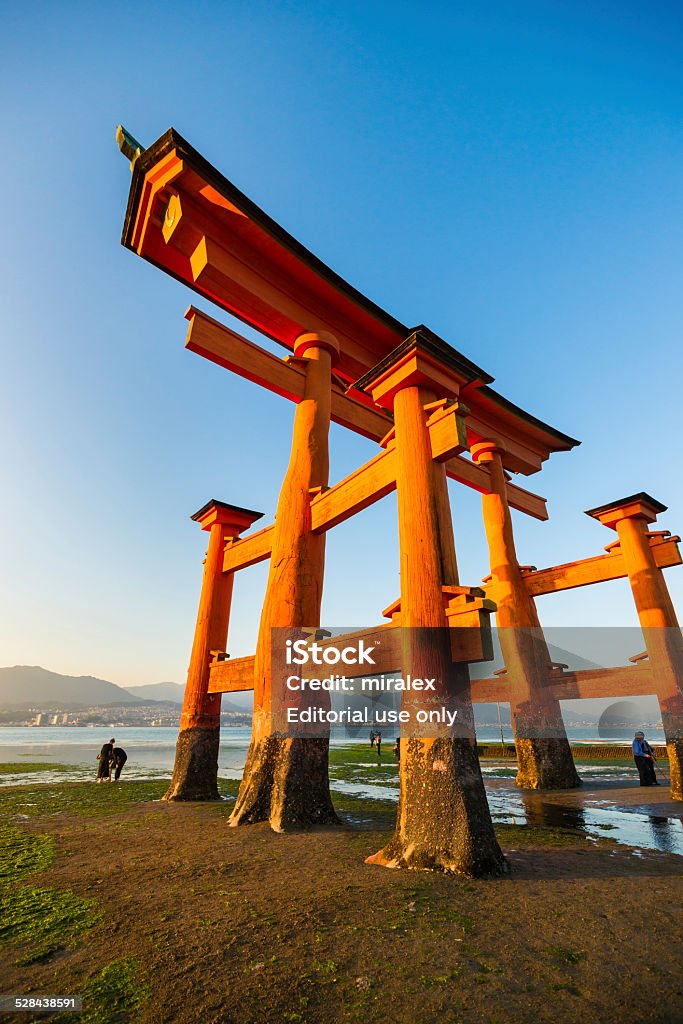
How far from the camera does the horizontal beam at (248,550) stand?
906 centimetres

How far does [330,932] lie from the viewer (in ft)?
9.97

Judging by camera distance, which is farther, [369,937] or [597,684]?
[597,684]

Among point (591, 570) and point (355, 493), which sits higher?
point (591, 570)

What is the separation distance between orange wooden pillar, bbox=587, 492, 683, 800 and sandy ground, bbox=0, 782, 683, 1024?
5116 mm

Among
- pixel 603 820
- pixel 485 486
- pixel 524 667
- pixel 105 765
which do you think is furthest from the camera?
pixel 105 765

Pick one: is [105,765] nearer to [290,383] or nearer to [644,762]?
[290,383]

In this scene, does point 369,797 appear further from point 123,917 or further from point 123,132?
point 123,132

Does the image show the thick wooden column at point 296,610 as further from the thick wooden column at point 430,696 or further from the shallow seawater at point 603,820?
the shallow seawater at point 603,820

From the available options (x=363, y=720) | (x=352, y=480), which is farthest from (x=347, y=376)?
(x=363, y=720)

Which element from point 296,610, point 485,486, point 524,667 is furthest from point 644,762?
→ point 296,610

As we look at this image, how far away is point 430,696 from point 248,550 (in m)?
5.66

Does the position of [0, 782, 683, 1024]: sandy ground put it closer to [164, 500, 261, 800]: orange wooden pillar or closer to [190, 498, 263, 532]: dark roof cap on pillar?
[164, 500, 261, 800]: orange wooden pillar

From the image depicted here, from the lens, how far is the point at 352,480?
675 cm

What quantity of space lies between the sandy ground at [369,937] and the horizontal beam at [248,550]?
195 inches
